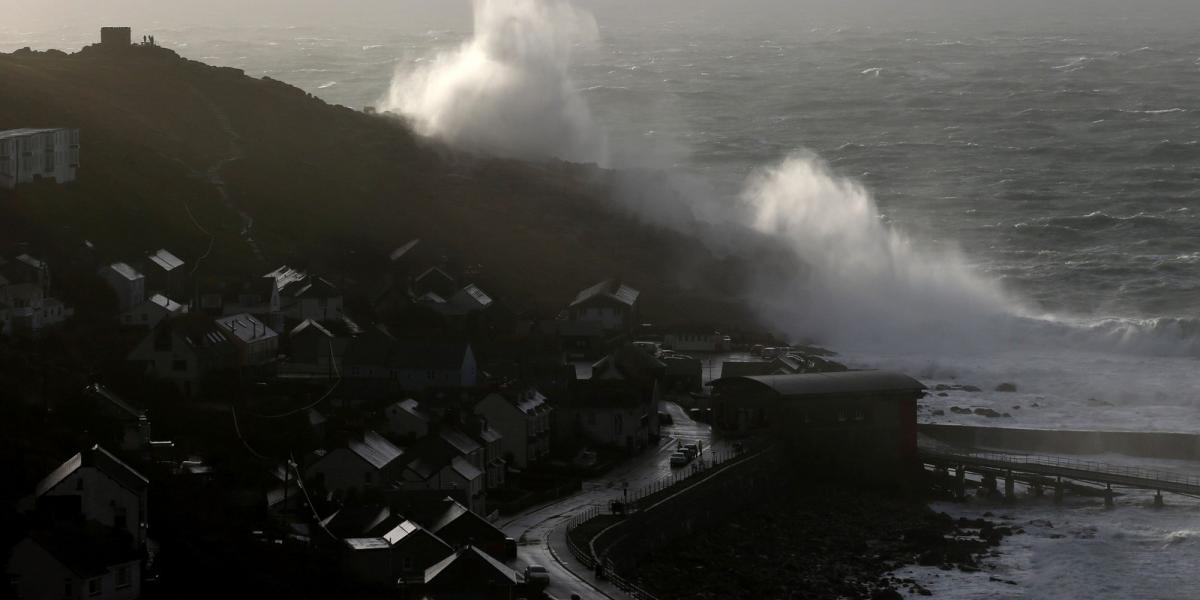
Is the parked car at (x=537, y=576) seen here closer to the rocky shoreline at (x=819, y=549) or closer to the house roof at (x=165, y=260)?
the rocky shoreline at (x=819, y=549)

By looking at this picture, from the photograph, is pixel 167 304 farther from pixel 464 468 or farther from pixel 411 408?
pixel 464 468

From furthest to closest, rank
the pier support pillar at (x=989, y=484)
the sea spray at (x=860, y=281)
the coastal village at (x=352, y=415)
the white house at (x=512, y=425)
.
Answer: the sea spray at (x=860, y=281), the pier support pillar at (x=989, y=484), the white house at (x=512, y=425), the coastal village at (x=352, y=415)

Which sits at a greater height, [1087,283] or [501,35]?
[501,35]

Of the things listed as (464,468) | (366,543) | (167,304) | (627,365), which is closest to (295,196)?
(167,304)

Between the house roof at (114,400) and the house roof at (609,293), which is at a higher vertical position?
the house roof at (114,400)

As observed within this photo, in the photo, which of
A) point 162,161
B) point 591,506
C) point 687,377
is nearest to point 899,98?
point 162,161

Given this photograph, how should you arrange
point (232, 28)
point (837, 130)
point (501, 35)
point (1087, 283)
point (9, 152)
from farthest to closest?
1. point (232, 28)
2. point (837, 130)
3. point (501, 35)
4. point (1087, 283)
5. point (9, 152)

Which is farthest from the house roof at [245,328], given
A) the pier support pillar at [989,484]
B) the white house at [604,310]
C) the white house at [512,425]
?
the pier support pillar at [989,484]

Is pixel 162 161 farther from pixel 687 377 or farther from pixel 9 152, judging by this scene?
pixel 687 377
